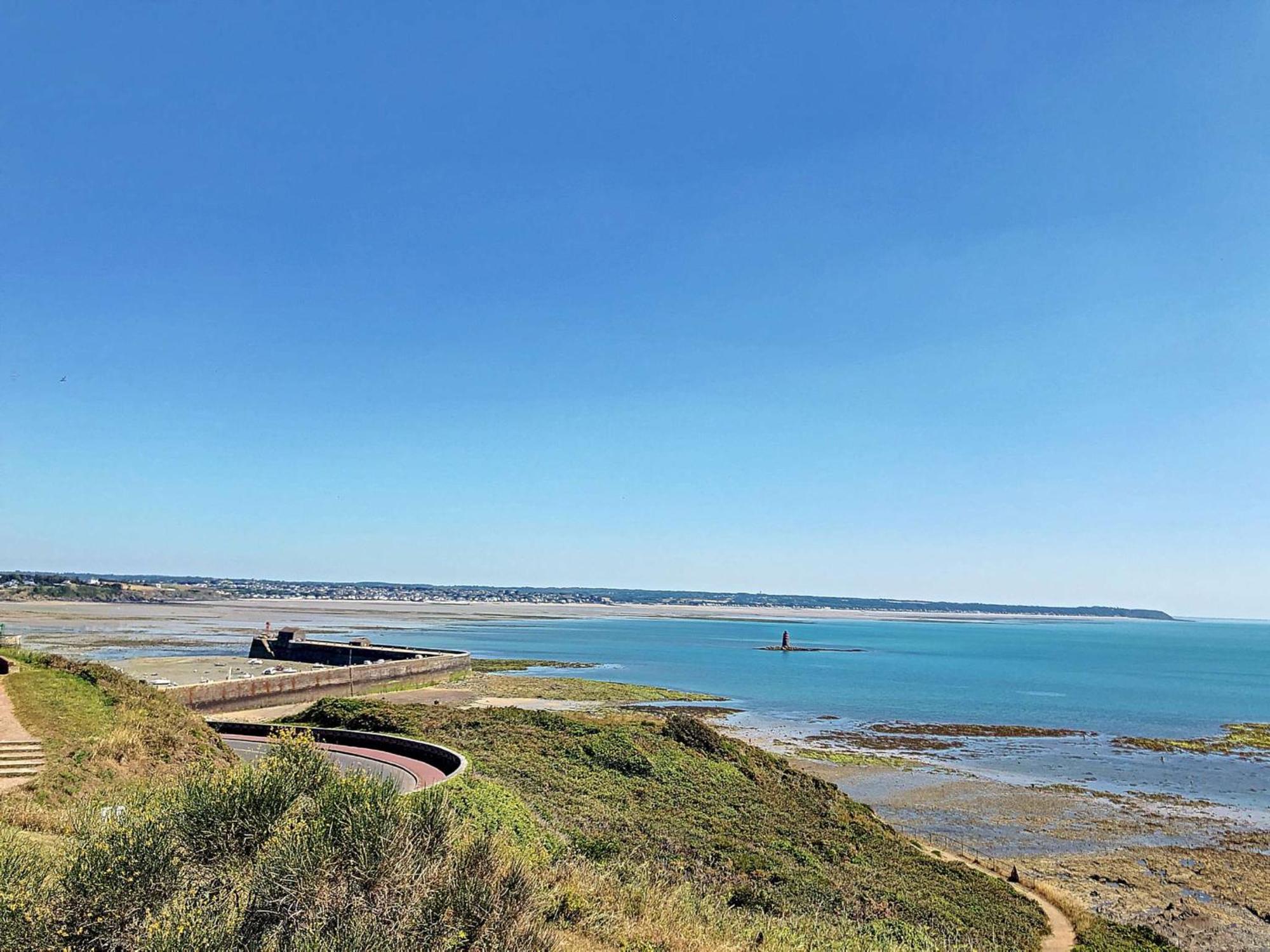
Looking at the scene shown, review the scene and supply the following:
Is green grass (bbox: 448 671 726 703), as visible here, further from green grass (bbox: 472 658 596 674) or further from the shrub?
the shrub

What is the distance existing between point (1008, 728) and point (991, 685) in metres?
26.8

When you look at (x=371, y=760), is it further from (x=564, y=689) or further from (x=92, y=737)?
(x=564, y=689)

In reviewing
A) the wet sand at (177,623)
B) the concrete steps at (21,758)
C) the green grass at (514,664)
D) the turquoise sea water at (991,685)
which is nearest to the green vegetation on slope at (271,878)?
the concrete steps at (21,758)

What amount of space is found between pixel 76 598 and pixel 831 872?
187 meters

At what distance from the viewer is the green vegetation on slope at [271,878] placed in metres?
6.04

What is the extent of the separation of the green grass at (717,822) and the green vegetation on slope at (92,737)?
291 inches

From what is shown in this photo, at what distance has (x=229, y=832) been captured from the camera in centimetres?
798

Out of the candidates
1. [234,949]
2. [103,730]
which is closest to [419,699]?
[103,730]

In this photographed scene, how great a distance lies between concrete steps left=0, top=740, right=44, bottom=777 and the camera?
1606 centimetres

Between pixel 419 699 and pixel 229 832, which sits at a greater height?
pixel 229 832

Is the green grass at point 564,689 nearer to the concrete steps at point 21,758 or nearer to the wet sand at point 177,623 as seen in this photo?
the wet sand at point 177,623

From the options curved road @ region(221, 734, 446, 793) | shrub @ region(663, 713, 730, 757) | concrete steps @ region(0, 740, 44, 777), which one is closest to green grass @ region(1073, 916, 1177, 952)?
shrub @ region(663, 713, 730, 757)

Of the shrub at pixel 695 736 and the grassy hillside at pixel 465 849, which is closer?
the grassy hillside at pixel 465 849

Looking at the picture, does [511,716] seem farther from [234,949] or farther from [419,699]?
[234,949]
